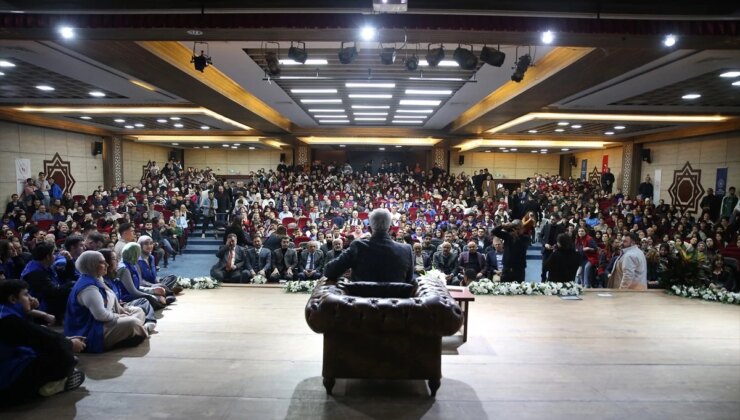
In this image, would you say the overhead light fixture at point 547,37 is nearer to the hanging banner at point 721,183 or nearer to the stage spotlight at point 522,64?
the stage spotlight at point 522,64

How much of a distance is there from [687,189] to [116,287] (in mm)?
14412

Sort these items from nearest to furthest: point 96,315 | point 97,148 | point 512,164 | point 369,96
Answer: point 96,315 < point 369,96 < point 97,148 < point 512,164

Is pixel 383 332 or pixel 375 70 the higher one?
pixel 375 70

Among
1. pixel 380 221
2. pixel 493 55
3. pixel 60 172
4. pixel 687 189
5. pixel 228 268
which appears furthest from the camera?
pixel 60 172

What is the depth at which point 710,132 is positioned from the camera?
1112 centimetres

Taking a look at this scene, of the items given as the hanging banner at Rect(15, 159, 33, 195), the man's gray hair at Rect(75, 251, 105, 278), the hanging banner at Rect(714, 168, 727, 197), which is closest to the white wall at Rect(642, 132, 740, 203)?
the hanging banner at Rect(714, 168, 727, 197)

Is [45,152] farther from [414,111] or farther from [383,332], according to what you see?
[383,332]

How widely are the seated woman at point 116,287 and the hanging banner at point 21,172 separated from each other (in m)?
9.94

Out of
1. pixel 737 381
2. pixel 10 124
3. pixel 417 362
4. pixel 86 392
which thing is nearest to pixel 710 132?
pixel 737 381

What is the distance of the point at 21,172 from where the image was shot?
11336mm

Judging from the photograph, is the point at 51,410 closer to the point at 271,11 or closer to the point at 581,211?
the point at 271,11

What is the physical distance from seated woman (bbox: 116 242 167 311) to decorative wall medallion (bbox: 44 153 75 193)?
34.4 ft

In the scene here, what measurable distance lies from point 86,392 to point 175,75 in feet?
14.9

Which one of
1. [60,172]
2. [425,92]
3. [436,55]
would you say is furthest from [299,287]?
[60,172]
